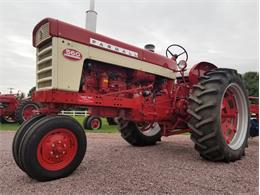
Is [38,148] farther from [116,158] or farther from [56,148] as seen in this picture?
[116,158]

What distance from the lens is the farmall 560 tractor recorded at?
129 inches

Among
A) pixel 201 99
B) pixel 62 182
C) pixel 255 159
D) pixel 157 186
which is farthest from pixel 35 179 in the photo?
pixel 255 159

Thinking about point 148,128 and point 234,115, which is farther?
point 148,128

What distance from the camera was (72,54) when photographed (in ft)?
12.1

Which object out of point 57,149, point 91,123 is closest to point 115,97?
point 57,149

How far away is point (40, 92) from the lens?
12.3 ft

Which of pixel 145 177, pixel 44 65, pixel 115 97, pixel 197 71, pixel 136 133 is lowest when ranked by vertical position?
pixel 145 177

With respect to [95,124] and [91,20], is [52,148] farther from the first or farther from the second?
[95,124]

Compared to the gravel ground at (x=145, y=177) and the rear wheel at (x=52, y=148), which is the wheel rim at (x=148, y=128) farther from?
the rear wheel at (x=52, y=148)

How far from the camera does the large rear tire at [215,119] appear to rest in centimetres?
414

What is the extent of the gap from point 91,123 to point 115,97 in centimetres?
761

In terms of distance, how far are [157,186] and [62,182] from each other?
1099 mm

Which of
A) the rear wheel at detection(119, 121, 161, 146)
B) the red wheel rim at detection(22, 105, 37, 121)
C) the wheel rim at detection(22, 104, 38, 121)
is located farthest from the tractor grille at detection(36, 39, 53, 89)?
the red wheel rim at detection(22, 105, 37, 121)

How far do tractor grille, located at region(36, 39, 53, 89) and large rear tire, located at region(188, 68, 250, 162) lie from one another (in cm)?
221
